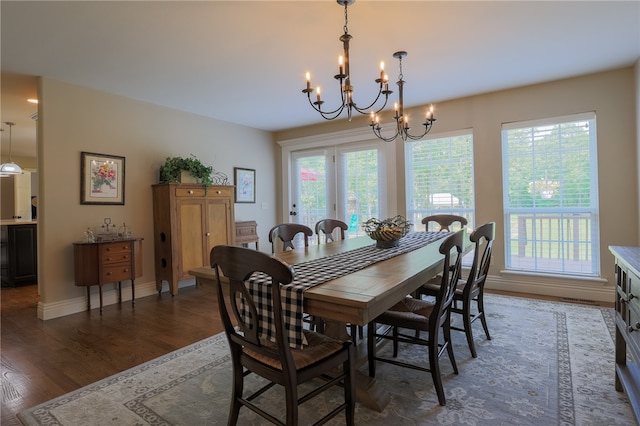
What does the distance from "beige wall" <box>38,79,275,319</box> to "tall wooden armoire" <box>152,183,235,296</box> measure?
20cm

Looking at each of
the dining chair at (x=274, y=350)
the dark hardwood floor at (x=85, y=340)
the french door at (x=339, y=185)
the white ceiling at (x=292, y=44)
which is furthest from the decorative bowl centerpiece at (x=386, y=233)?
the french door at (x=339, y=185)

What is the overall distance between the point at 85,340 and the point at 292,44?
305 cm

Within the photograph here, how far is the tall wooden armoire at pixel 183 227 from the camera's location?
161 inches

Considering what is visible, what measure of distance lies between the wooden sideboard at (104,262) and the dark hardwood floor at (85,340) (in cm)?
35

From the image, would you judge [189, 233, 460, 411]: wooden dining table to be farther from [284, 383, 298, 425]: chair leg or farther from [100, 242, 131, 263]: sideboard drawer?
[100, 242, 131, 263]: sideboard drawer

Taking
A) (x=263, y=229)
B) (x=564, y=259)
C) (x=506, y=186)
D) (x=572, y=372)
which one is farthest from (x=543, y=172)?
(x=263, y=229)

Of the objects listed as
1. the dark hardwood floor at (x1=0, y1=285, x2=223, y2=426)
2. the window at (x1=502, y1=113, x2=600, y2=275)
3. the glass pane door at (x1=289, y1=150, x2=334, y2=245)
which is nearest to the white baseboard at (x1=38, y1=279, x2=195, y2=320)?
the dark hardwood floor at (x1=0, y1=285, x2=223, y2=426)

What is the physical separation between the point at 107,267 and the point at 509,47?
4501 millimetres

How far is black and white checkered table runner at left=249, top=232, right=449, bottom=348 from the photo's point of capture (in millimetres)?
1364

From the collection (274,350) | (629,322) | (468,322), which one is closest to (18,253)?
(274,350)

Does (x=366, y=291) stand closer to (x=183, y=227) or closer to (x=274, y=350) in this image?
(x=274, y=350)

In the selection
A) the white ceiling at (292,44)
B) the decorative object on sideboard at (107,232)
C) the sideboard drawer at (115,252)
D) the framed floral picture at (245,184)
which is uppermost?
the white ceiling at (292,44)

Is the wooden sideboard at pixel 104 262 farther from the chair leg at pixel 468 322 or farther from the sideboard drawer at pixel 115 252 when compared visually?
the chair leg at pixel 468 322

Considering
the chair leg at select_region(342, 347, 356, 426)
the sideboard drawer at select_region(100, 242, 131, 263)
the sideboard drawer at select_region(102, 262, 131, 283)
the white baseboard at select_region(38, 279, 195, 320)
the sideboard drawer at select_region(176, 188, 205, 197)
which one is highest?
the sideboard drawer at select_region(176, 188, 205, 197)
